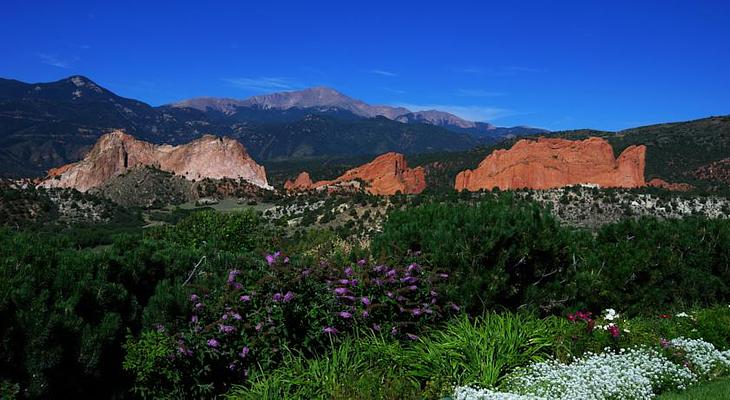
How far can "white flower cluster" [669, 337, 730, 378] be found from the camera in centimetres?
647

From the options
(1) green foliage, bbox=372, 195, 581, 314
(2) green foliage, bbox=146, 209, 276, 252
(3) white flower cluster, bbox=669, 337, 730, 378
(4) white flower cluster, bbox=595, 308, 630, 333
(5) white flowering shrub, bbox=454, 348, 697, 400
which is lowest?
(2) green foliage, bbox=146, 209, 276, 252

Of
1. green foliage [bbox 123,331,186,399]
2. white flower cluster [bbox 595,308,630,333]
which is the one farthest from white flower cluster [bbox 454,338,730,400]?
green foliage [bbox 123,331,186,399]

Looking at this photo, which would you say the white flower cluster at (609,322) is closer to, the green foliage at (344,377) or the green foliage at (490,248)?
the green foliage at (490,248)

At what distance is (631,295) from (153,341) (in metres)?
7.88

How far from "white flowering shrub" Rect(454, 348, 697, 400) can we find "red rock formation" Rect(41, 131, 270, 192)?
269 ft

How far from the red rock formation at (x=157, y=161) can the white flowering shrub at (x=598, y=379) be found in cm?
8212

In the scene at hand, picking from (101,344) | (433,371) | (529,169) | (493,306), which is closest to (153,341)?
(101,344)

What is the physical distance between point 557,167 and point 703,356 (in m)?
64.3

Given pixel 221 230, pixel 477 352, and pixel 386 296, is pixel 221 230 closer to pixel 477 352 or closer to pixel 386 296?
pixel 386 296

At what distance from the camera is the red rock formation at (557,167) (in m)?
65.1

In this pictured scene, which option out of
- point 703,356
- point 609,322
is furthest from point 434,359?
point 703,356

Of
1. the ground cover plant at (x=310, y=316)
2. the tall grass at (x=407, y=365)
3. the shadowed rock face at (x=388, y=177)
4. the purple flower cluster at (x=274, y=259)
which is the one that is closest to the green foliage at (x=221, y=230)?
the ground cover plant at (x=310, y=316)

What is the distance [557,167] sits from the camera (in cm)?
6794

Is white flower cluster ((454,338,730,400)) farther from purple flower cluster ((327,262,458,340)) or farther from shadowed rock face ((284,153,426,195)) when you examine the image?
shadowed rock face ((284,153,426,195))
